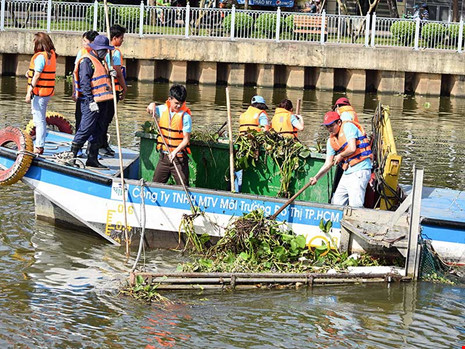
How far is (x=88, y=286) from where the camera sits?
32.8 ft

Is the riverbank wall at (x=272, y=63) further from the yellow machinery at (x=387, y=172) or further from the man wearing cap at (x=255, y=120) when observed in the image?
the yellow machinery at (x=387, y=172)

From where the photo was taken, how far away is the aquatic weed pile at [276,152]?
11164 millimetres

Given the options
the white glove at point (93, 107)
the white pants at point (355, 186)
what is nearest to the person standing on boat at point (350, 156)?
the white pants at point (355, 186)

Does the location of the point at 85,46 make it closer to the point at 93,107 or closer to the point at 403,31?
the point at 93,107

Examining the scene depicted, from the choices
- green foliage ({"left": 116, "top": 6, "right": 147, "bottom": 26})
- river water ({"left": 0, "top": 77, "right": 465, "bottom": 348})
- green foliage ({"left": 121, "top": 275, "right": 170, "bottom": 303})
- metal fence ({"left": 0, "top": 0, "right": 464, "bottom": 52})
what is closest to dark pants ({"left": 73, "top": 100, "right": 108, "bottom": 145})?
river water ({"left": 0, "top": 77, "right": 465, "bottom": 348})

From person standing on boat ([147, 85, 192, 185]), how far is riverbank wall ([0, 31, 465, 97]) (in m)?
15.7

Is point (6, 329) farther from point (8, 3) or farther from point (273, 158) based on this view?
point (8, 3)

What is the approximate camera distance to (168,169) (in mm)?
11195

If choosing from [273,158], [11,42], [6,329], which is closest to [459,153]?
[273,158]

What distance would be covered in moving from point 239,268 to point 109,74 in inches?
126

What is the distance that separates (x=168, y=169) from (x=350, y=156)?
2.17m

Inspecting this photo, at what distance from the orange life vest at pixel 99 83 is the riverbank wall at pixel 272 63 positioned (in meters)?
14.9

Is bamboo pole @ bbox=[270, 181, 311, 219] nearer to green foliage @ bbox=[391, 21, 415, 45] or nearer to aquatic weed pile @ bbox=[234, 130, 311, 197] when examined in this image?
aquatic weed pile @ bbox=[234, 130, 311, 197]

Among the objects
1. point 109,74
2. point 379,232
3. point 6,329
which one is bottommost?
point 6,329
